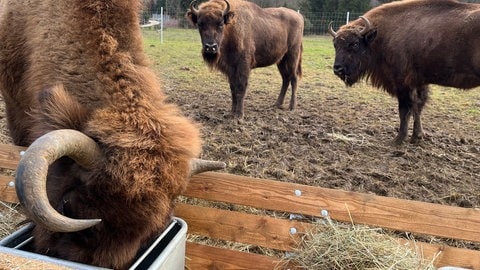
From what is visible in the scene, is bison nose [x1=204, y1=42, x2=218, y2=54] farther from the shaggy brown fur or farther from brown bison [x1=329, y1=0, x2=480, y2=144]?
the shaggy brown fur

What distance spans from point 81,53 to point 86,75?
187mm

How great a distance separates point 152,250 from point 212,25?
→ 263 inches

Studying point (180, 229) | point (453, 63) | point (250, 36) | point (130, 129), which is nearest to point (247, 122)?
point (250, 36)

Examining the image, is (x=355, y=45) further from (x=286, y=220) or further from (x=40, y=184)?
(x=40, y=184)

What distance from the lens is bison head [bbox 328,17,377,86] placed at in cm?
806

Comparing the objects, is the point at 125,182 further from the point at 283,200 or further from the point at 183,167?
the point at 283,200

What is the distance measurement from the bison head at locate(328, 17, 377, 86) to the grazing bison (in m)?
1.79

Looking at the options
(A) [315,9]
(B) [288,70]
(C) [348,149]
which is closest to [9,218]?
(C) [348,149]

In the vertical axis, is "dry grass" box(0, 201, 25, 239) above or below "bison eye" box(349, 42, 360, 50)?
below

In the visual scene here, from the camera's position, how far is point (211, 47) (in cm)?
857

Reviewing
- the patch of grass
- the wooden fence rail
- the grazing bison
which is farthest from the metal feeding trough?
the grazing bison

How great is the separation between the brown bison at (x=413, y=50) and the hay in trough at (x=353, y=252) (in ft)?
14.8

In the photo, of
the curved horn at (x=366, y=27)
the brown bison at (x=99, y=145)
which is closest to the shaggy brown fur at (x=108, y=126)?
the brown bison at (x=99, y=145)

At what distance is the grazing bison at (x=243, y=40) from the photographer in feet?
28.5
